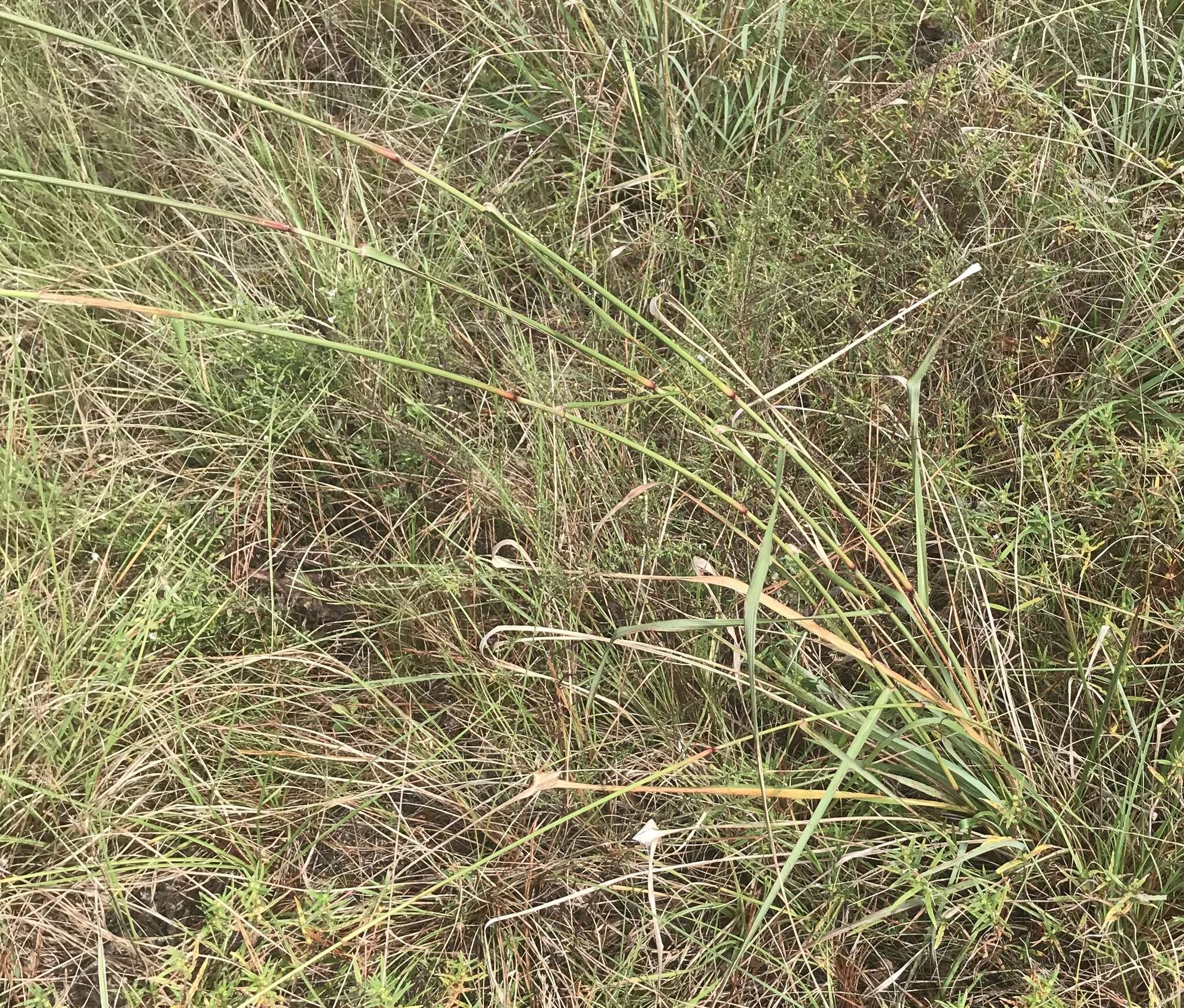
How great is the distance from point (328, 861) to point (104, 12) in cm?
215

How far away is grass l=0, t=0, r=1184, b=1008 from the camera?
4.45 feet

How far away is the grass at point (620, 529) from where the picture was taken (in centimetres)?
136

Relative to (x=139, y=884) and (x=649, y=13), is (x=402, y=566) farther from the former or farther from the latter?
(x=649, y=13)

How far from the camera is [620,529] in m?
1.66

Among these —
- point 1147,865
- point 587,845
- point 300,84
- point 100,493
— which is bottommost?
point 587,845

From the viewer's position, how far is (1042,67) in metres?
1.89

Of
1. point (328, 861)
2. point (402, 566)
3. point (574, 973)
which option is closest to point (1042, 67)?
point (402, 566)

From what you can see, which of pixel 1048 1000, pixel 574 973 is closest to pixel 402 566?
pixel 574 973

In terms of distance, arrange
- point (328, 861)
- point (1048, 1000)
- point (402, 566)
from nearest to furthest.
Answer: point (1048, 1000), point (328, 861), point (402, 566)

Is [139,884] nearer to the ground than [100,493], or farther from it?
nearer to the ground

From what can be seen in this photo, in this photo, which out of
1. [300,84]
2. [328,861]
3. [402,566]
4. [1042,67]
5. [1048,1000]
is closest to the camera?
[1048,1000]

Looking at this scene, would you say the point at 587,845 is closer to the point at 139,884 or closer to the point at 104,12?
the point at 139,884

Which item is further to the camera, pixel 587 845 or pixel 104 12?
pixel 104 12

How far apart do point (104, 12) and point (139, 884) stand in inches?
82.7
